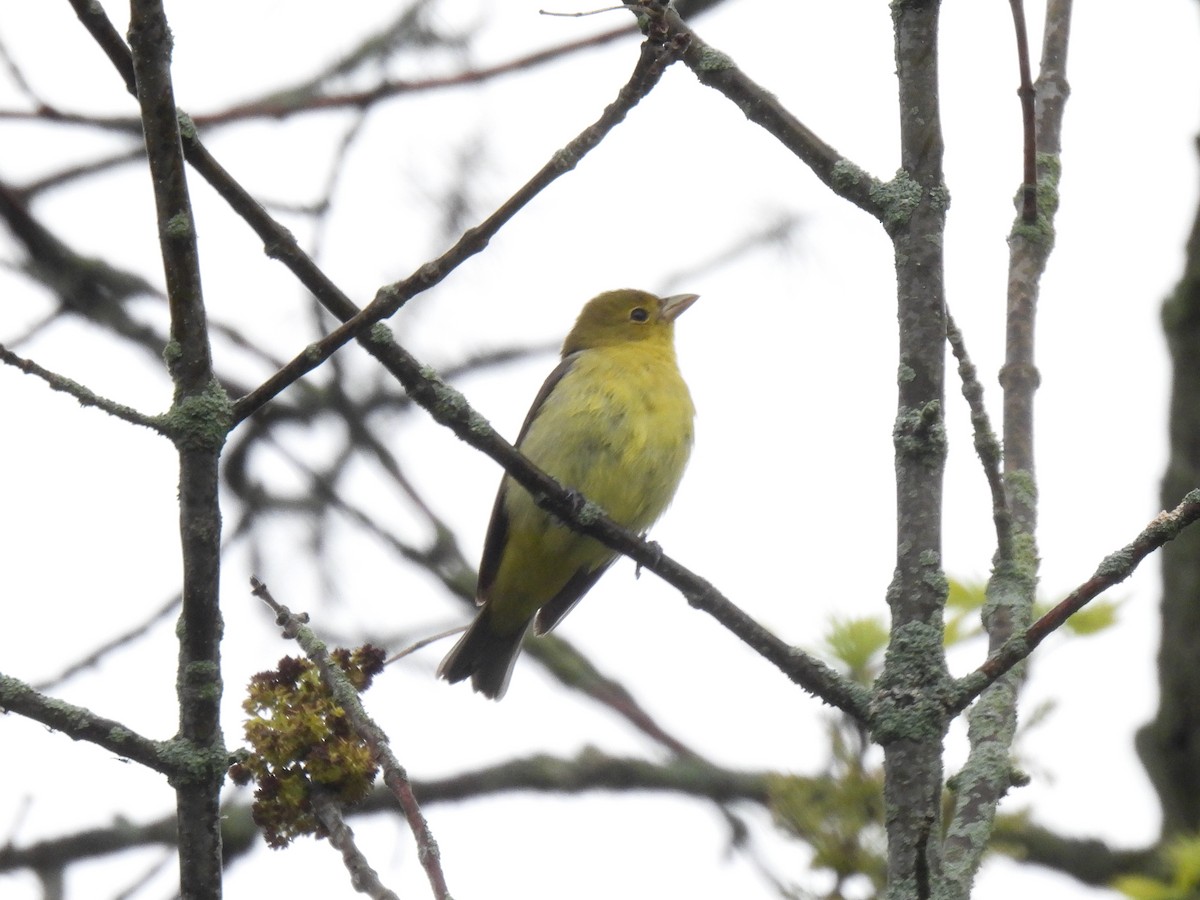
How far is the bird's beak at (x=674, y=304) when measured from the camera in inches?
297

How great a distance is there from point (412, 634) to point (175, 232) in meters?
3.78

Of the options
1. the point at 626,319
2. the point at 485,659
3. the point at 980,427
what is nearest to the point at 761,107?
the point at 980,427

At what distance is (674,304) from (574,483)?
171cm

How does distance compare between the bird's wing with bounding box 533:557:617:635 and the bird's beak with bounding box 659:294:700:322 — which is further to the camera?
the bird's beak with bounding box 659:294:700:322

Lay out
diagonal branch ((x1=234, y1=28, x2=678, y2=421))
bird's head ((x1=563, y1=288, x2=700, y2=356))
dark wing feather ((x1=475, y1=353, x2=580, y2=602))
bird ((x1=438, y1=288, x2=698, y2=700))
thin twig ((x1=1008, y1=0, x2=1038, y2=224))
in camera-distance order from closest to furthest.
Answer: diagonal branch ((x1=234, y1=28, x2=678, y2=421))
thin twig ((x1=1008, y1=0, x2=1038, y2=224))
bird ((x1=438, y1=288, x2=698, y2=700))
dark wing feather ((x1=475, y1=353, x2=580, y2=602))
bird's head ((x1=563, y1=288, x2=700, y2=356))

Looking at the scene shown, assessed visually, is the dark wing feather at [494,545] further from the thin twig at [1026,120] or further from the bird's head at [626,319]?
the thin twig at [1026,120]

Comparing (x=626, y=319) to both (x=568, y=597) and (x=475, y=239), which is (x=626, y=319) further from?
(x=475, y=239)

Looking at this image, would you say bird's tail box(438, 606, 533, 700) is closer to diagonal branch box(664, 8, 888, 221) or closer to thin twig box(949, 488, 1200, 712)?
diagonal branch box(664, 8, 888, 221)

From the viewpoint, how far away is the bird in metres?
6.11

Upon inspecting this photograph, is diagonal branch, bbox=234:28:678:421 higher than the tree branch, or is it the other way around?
diagonal branch, bbox=234:28:678:421

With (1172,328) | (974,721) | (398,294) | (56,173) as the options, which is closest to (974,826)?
(974,721)

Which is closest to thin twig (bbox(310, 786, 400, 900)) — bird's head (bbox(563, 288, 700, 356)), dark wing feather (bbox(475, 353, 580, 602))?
dark wing feather (bbox(475, 353, 580, 602))

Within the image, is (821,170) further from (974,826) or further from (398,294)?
(974,826)

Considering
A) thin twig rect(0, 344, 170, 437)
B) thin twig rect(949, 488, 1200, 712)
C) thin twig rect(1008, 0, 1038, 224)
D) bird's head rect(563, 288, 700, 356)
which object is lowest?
thin twig rect(949, 488, 1200, 712)
